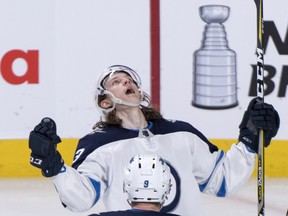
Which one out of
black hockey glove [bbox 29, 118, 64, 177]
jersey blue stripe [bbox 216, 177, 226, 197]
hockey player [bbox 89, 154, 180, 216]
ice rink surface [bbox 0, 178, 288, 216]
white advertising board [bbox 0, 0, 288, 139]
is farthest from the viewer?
white advertising board [bbox 0, 0, 288, 139]

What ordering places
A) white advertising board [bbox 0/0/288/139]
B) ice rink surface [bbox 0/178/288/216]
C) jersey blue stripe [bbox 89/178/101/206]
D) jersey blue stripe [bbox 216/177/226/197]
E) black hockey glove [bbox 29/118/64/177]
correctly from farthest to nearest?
white advertising board [bbox 0/0/288/139], ice rink surface [bbox 0/178/288/216], jersey blue stripe [bbox 216/177/226/197], jersey blue stripe [bbox 89/178/101/206], black hockey glove [bbox 29/118/64/177]

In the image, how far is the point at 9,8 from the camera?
17.8 ft

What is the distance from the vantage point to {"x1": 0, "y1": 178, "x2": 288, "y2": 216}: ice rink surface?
15.3 feet

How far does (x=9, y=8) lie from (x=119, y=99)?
253 centimetres

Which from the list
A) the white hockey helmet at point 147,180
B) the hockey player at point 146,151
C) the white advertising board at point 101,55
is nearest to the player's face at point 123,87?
the hockey player at point 146,151

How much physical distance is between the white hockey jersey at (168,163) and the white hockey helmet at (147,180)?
36 centimetres

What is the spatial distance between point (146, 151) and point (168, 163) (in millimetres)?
79

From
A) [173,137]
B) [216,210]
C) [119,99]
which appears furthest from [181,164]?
[216,210]

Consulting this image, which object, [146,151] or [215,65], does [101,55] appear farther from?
[146,151]

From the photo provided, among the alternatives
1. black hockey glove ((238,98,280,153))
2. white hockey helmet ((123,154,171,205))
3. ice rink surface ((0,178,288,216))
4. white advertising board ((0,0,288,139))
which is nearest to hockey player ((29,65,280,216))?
black hockey glove ((238,98,280,153))

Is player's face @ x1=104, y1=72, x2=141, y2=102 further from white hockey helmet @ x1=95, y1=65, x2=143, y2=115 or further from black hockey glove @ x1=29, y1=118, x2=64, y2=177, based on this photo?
black hockey glove @ x1=29, y1=118, x2=64, y2=177

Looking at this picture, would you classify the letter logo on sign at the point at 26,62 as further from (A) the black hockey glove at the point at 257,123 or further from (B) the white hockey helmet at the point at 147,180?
(B) the white hockey helmet at the point at 147,180

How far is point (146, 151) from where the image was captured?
2.94 m

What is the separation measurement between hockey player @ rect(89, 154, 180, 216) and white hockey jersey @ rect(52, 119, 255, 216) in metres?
0.37
